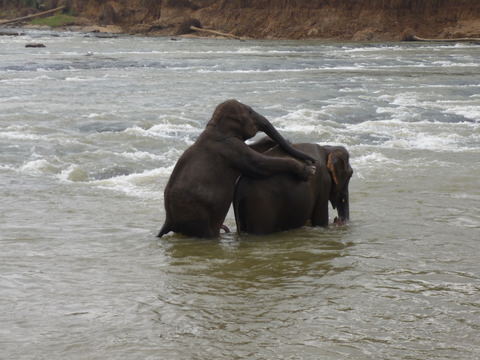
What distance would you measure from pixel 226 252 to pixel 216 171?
31.4 inches

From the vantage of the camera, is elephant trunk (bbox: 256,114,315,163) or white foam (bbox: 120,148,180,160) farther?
white foam (bbox: 120,148,180,160)

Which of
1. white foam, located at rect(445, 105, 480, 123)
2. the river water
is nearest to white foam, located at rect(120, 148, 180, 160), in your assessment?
the river water

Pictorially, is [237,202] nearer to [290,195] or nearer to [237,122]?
[290,195]

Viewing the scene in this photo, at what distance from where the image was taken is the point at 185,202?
25.7 ft

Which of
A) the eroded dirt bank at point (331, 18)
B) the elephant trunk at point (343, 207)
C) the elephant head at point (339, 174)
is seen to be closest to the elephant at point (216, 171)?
the elephant head at point (339, 174)

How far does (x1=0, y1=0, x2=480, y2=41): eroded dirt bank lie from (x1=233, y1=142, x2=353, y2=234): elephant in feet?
168

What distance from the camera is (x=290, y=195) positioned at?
7.94m

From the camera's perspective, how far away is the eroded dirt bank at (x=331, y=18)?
5941 cm

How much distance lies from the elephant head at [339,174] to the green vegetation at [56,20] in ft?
262

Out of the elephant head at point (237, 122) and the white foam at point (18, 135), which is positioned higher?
the elephant head at point (237, 122)

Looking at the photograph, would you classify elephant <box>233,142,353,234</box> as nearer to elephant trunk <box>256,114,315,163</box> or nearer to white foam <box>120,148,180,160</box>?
elephant trunk <box>256,114,315,163</box>

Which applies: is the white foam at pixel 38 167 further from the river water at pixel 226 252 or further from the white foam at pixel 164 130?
the white foam at pixel 164 130

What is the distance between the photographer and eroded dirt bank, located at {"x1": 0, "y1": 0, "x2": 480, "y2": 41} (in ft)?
195

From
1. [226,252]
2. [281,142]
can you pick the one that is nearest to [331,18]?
[281,142]
